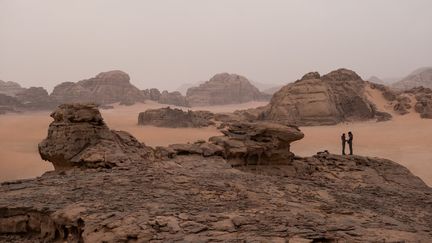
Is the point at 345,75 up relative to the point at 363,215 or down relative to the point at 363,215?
up

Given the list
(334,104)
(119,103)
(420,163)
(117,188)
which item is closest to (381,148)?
(420,163)

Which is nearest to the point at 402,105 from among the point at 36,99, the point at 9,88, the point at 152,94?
the point at 152,94

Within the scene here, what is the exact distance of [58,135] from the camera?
10.3 metres

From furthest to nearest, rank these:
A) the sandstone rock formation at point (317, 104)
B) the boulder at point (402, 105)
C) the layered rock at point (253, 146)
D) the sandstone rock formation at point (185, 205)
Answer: the boulder at point (402, 105) → the sandstone rock formation at point (317, 104) → the layered rock at point (253, 146) → the sandstone rock formation at point (185, 205)

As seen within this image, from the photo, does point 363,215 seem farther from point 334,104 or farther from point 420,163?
point 334,104

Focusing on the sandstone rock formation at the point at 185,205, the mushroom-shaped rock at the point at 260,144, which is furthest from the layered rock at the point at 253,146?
the sandstone rock formation at the point at 185,205

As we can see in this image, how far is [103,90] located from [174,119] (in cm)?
2798

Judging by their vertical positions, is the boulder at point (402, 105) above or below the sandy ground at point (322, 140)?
above

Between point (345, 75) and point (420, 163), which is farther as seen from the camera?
point (345, 75)

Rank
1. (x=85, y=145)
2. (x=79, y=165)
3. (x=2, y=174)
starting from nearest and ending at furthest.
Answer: (x=79, y=165)
(x=85, y=145)
(x=2, y=174)

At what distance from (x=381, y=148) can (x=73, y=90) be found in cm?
4393

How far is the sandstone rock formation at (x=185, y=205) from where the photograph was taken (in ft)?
16.8

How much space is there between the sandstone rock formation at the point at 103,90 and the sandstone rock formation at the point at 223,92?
11997 millimetres

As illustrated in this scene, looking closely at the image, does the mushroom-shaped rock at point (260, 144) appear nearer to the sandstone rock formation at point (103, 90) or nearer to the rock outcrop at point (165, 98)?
the sandstone rock formation at point (103, 90)
